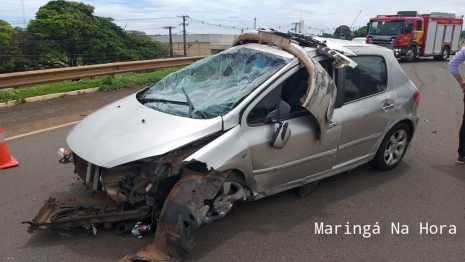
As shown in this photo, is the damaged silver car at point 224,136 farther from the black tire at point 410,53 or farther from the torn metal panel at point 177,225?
the black tire at point 410,53

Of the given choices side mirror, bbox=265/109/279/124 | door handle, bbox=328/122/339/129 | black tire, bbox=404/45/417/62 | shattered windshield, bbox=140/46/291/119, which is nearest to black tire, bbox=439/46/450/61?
black tire, bbox=404/45/417/62

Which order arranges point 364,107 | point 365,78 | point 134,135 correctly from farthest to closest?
1. point 365,78
2. point 364,107
3. point 134,135

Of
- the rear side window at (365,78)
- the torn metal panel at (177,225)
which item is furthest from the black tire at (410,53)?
the torn metal panel at (177,225)

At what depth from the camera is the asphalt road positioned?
3162 mm

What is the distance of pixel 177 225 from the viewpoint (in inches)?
114

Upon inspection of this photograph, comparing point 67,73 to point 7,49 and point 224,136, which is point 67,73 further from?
point 7,49

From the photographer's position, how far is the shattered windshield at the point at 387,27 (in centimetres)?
2150

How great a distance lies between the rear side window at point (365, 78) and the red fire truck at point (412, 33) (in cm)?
1834

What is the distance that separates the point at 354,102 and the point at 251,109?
4.82 feet

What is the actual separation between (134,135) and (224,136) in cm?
78

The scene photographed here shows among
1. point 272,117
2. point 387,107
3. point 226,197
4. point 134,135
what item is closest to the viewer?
point 134,135

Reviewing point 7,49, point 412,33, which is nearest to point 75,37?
point 7,49

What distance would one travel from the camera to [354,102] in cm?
421

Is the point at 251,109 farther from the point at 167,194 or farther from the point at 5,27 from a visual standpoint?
the point at 5,27
